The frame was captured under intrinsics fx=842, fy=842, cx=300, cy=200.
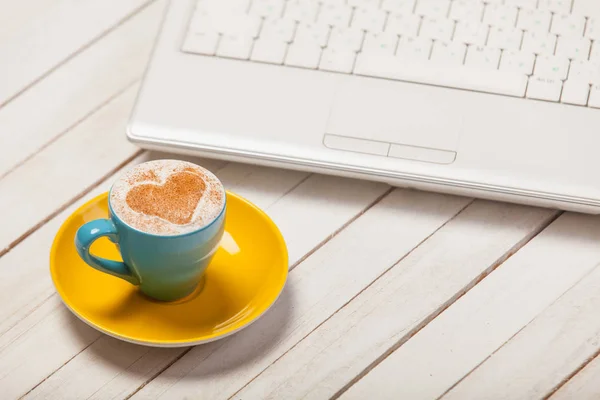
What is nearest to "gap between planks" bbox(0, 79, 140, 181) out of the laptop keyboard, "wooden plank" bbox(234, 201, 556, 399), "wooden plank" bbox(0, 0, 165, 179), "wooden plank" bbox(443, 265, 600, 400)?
"wooden plank" bbox(0, 0, 165, 179)

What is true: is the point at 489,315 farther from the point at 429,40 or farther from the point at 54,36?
the point at 54,36

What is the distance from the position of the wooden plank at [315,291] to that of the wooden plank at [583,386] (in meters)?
0.17

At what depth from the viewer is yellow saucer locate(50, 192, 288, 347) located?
2.10 ft

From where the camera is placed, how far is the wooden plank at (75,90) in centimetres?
82

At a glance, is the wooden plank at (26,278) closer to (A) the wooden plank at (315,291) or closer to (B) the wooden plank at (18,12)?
(A) the wooden plank at (315,291)

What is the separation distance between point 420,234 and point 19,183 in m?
0.37

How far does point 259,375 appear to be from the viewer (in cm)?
65

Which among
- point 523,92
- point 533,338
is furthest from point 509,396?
point 523,92

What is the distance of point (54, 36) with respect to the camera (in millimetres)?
912

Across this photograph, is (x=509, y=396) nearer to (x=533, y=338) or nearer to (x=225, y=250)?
(x=533, y=338)

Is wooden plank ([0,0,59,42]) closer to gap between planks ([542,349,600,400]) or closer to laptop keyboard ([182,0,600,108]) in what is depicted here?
laptop keyboard ([182,0,600,108])

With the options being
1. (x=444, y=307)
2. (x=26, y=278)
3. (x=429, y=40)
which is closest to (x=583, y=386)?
(x=444, y=307)

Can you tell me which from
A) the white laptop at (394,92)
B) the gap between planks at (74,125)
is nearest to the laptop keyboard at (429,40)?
the white laptop at (394,92)

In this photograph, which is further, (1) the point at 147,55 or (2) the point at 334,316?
(1) the point at 147,55
